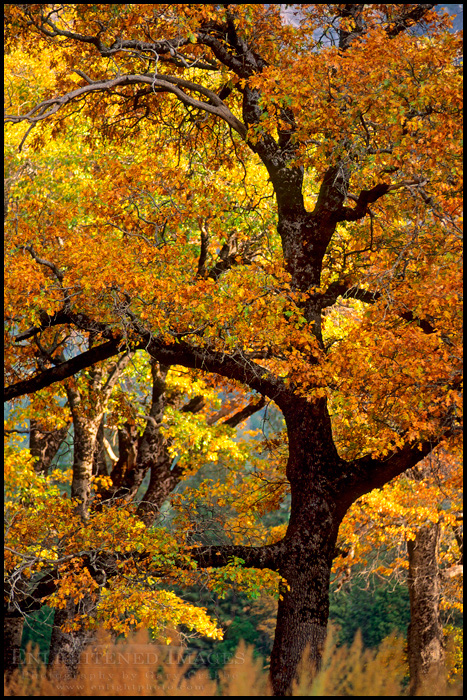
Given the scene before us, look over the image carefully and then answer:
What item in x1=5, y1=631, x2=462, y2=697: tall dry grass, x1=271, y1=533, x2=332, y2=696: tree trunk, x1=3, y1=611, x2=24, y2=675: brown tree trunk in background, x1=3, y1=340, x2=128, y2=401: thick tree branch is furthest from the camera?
x1=3, y1=611, x2=24, y2=675: brown tree trunk in background

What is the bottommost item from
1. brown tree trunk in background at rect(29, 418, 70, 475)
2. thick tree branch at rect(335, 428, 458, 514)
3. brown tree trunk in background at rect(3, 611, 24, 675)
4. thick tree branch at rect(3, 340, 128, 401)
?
brown tree trunk in background at rect(3, 611, 24, 675)

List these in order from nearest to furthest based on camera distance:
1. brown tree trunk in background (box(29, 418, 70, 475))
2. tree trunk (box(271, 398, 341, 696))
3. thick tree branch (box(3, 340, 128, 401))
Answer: tree trunk (box(271, 398, 341, 696))
thick tree branch (box(3, 340, 128, 401))
brown tree trunk in background (box(29, 418, 70, 475))

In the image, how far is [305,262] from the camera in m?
10.9

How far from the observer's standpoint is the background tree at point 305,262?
817 cm

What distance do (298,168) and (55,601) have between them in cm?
758

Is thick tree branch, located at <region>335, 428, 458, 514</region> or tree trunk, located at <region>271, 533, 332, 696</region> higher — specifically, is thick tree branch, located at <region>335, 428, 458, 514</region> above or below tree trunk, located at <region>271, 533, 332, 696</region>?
above

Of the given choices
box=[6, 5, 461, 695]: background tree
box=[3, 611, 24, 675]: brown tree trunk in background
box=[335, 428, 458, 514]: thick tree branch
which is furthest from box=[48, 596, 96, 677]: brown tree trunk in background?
box=[335, 428, 458, 514]: thick tree branch

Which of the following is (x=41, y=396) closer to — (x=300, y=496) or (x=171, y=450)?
(x=171, y=450)

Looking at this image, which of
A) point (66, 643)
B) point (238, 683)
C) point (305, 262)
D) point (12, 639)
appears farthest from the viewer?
point (12, 639)

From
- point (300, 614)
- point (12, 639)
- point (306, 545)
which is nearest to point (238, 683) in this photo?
point (300, 614)

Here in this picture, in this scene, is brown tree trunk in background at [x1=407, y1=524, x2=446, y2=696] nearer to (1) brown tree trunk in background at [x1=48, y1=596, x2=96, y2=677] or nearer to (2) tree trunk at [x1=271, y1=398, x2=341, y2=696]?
(1) brown tree trunk in background at [x1=48, y1=596, x2=96, y2=677]

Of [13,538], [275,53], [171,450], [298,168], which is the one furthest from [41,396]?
[275,53]

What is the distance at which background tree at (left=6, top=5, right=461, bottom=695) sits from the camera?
322 inches

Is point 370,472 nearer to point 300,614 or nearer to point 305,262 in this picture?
point 300,614
